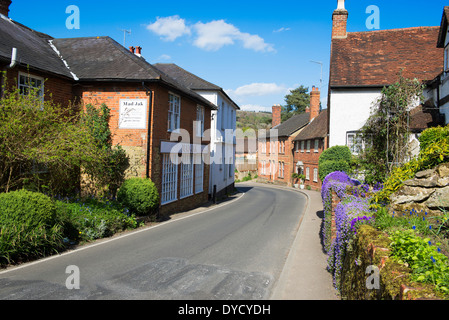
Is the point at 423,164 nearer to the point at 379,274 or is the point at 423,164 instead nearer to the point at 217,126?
the point at 379,274

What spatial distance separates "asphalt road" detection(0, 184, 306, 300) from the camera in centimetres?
597

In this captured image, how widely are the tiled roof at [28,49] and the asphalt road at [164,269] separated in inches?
279

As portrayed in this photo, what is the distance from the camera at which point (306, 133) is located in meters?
38.2

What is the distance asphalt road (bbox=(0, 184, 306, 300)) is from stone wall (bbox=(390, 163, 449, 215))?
9.86 ft

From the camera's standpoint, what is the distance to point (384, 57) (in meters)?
22.7

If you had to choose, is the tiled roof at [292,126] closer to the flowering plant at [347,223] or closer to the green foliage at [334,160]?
the green foliage at [334,160]

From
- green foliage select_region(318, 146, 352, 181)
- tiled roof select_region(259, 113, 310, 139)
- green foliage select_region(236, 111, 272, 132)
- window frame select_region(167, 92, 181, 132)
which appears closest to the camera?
window frame select_region(167, 92, 181, 132)

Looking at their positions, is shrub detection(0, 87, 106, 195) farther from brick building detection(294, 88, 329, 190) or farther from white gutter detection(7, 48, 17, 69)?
brick building detection(294, 88, 329, 190)

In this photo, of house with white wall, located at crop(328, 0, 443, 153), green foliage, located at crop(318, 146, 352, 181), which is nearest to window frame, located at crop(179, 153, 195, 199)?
green foliage, located at crop(318, 146, 352, 181)

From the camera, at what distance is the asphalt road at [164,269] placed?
597cm

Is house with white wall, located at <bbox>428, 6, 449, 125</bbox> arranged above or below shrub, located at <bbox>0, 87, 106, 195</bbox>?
above

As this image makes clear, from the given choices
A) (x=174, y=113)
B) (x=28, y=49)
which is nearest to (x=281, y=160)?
(x=174, y=113)

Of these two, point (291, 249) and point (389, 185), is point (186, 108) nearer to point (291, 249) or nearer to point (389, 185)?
point (291, 249)

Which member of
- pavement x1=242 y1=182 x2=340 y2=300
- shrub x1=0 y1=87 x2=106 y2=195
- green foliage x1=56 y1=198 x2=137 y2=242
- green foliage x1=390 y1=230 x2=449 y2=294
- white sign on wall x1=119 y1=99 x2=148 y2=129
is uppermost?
white sign on wall x1=119 y1=99 x2=148 y2=129
